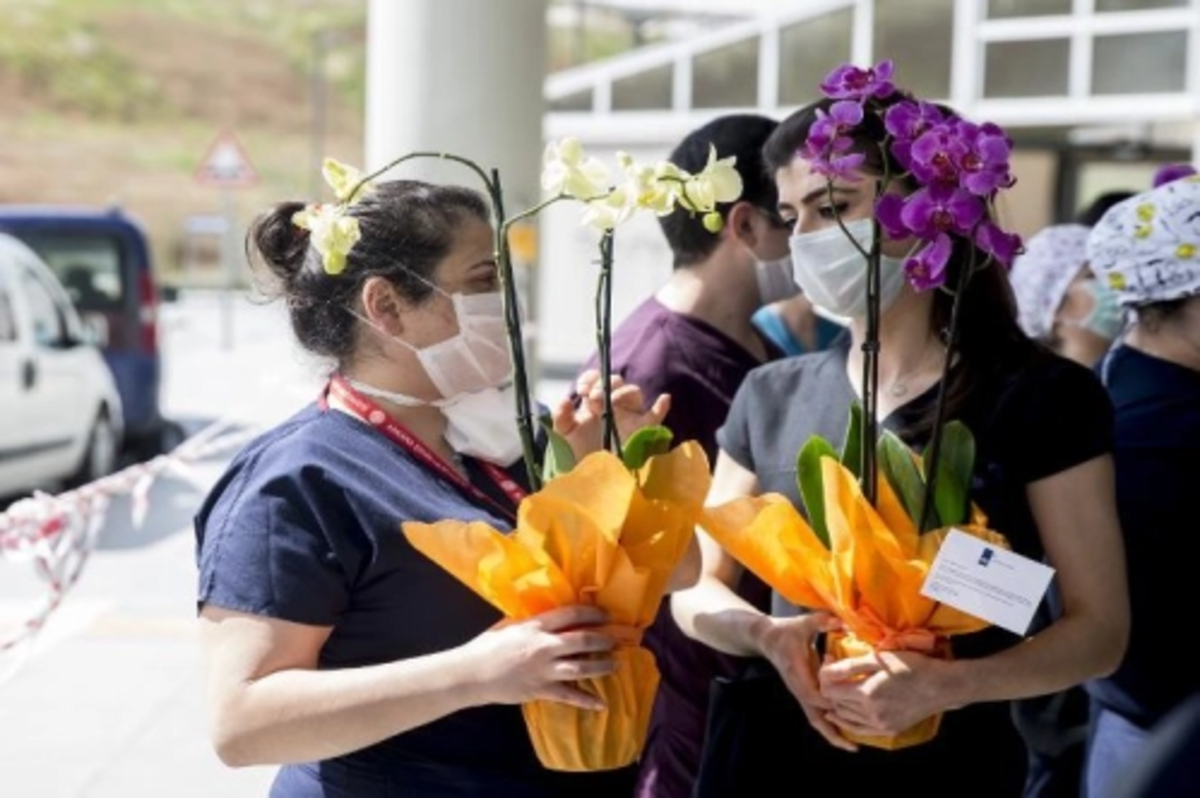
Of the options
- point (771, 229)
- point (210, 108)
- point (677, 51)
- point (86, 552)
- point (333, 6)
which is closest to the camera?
point (771, 229)

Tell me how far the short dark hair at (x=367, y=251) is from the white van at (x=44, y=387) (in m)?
7.80

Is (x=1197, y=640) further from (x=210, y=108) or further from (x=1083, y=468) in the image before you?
(x=210, y=108)

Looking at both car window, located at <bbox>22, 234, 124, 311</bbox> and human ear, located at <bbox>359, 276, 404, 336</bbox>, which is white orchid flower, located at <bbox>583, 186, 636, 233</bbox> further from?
car window, located at <bbox>22, 234, 124, 311</bbox>

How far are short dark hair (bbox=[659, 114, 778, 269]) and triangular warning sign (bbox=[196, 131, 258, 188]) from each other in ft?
56.2

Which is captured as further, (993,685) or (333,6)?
(333,6)

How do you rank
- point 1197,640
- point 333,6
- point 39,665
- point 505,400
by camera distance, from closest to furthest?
point 505,400 → point 1197,640 → point 39,665 → point 333,6

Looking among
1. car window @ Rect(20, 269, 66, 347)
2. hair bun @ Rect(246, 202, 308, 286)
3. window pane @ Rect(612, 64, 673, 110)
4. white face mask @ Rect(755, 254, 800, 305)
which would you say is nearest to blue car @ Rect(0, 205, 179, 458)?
car window @ Rect(20, 269, 66, 347)

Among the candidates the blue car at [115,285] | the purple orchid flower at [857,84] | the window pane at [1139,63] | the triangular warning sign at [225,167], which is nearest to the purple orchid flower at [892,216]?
the purple orchid flower at [857,84]

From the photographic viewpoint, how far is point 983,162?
2.12m

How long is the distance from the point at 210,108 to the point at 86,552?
59.7m

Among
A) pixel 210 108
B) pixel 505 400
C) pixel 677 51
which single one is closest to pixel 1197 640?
pixel 505 400

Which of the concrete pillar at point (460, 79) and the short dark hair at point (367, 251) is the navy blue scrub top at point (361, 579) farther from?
the concrete pillar at point (460, 79)

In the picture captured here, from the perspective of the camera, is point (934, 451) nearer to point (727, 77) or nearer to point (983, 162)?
point (983, 162)

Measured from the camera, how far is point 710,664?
3068 mm
